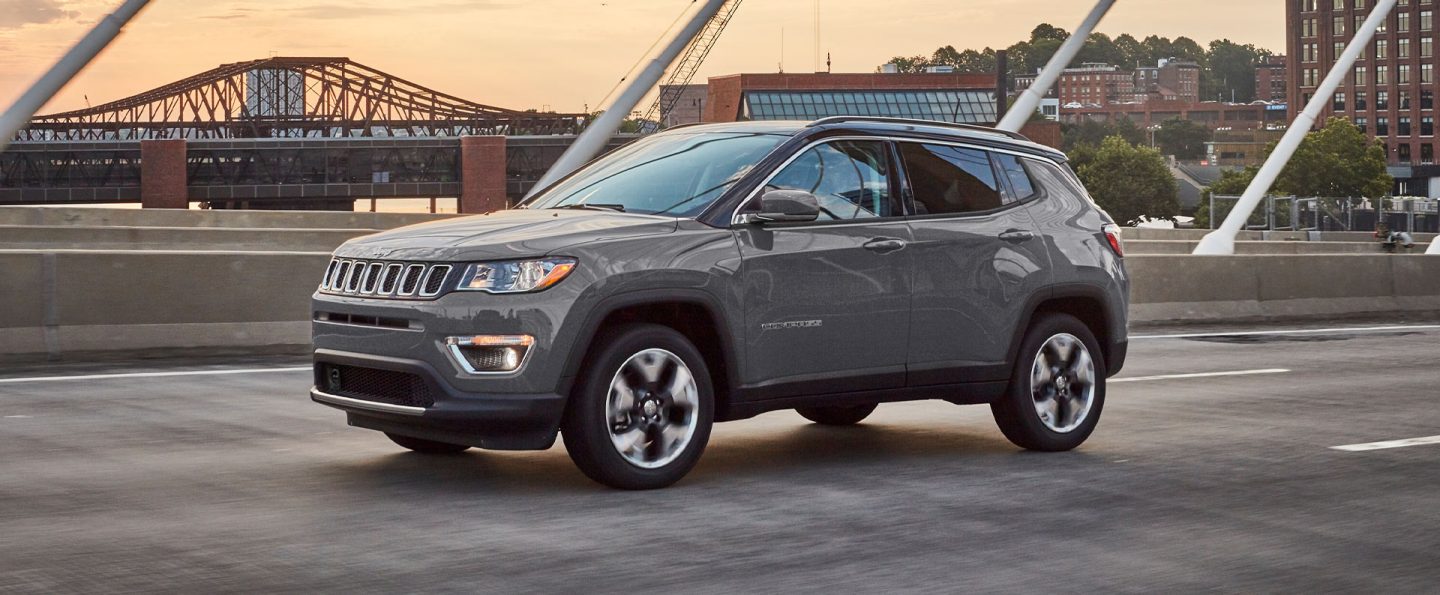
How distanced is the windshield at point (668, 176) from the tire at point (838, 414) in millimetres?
2124

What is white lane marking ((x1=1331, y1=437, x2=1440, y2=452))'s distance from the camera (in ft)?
31.4

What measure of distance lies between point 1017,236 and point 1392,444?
2533mm

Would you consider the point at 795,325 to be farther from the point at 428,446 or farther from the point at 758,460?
the point at 428,446

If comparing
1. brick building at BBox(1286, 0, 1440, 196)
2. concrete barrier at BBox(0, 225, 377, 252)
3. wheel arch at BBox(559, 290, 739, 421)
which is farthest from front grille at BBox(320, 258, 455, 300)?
brick building at BBox(1286, 0, 1440, 196)

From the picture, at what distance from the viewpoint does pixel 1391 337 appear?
1892cm

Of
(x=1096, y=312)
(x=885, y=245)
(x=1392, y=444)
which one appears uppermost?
(x=885, y=245)

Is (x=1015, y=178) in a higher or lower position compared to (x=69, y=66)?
lower

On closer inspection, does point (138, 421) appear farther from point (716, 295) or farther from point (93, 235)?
point (93, 235)

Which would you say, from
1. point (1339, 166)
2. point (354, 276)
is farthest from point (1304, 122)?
point (1339, 166)

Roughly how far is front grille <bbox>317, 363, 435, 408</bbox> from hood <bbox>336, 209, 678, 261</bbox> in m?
0.47

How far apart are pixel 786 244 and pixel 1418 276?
60.3ft

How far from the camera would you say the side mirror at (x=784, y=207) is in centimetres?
773

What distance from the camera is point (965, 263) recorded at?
28.6 feet

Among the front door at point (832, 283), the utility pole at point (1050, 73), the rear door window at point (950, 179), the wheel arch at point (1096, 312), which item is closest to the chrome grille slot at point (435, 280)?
the front door at point (832, 283)
